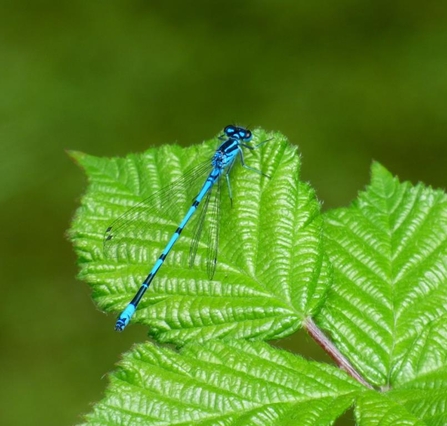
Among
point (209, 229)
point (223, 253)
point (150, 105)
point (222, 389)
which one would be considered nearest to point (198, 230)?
point (209, 229)

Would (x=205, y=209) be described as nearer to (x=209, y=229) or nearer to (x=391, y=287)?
(x=209, y=229)

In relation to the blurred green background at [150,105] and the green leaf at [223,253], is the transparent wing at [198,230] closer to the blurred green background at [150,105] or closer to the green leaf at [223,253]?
the green leaf at [223,253]

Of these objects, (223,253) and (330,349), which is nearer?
(330,349)

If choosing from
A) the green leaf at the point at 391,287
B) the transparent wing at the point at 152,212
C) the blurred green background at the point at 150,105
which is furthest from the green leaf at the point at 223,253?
the blurred green background at the point at 150,105

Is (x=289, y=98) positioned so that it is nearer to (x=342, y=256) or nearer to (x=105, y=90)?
(x=105, y=90)

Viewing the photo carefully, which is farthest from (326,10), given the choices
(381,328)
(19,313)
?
(381,328)

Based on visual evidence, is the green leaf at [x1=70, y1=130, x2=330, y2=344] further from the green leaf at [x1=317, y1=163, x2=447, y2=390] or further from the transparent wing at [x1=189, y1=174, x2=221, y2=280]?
the green leaf at [x1=317, y1=163, x2=447, y2=390]
